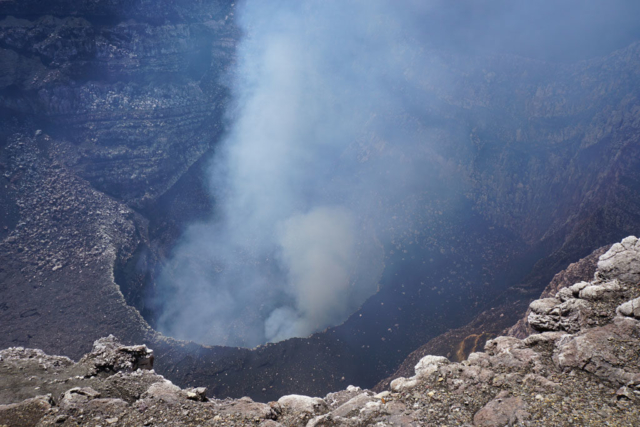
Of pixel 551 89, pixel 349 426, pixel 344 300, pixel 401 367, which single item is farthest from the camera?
pixel 344 300

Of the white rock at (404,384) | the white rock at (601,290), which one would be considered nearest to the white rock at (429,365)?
the white rock at (404,384)

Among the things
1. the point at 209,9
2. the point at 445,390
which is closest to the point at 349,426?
the point at 445,390

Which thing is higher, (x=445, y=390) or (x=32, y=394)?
(x=32, y=394)

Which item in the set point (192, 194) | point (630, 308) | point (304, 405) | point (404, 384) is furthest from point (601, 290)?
point (192, 194)

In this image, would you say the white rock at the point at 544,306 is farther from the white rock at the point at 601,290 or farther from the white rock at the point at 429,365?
the white rock at the point at 429,365

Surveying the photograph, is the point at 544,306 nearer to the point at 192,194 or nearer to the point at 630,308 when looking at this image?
the point at 630,308

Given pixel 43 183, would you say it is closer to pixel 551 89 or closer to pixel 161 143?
pixel 161 143

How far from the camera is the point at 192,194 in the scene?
1185 inches

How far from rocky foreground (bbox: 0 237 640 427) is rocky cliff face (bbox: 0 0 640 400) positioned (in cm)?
1002

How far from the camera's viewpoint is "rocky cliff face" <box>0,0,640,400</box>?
19875mm

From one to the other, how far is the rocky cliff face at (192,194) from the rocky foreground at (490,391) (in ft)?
32.9

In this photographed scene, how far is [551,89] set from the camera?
24.1m

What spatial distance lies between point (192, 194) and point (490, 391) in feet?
88.6

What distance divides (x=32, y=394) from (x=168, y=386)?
3.34 metres
